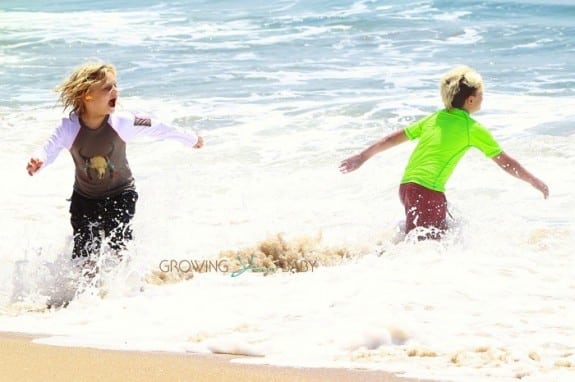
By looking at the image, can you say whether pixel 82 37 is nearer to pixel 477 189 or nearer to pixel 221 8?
pixel 221 8

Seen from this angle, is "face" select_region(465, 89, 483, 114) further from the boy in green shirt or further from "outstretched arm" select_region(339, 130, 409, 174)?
"outstretched arm" select_region(339, 130, 409, 174)

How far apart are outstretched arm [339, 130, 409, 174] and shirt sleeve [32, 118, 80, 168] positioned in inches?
59.4

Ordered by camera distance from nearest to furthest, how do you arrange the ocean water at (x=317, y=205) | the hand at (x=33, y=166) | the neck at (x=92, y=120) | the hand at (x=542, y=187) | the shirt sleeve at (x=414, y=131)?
the ocean water at (x=317, y=205), the hand at (x=33, y=166), the neck at (x=92, y=120), the hand at (x=542, y=187), the shirt sleeve at (x=414, y=131)

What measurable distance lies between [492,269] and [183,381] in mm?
2372

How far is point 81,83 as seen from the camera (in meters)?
5.38

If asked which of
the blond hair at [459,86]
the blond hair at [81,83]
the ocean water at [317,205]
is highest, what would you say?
the blond hair at [81,83]

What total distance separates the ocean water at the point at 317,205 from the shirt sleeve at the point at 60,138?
640mm

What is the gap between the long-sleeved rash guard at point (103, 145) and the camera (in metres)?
5.43

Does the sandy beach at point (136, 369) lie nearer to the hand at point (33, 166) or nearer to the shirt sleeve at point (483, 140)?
the hand at point (33, 166)

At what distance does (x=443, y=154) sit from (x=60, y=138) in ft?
6.92

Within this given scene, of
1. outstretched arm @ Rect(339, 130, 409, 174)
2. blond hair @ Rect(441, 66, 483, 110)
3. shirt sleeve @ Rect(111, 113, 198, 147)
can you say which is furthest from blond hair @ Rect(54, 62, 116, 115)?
blond hair @ Rect(441, 66, 483, 110)

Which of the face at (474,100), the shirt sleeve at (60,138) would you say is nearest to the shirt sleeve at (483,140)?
the face at (474,100)

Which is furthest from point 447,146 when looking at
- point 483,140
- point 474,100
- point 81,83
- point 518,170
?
point 81,83

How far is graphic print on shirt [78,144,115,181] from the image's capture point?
5.47m
